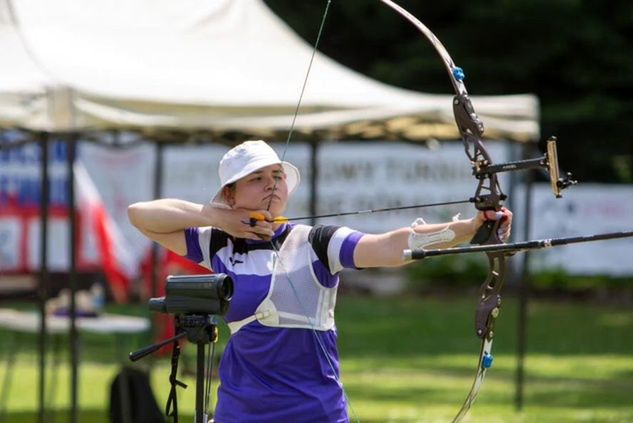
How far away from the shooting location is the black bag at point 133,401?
8.91 m

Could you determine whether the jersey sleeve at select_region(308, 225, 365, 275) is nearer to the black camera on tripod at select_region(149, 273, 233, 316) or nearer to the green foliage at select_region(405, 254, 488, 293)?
the black camera on tripod at select_region(149, 273, 233, 316)

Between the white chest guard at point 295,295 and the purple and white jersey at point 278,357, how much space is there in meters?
0.02

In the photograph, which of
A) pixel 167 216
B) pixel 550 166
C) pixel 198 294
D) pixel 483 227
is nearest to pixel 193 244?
pixel 167 216

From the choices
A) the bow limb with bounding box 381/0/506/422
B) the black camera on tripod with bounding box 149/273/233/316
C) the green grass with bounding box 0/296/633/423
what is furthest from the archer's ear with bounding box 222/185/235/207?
the green grass with bounding box 0/296/633/423

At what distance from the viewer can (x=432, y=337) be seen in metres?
17.1

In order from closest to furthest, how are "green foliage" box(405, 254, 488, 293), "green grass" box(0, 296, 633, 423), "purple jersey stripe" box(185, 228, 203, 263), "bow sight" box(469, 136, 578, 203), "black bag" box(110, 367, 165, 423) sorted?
"bow sight" box(469, 136, 578, 203) → "purple jersey stripe" box(185, 228, 203, 263) → "black bag" box(110, 367, 165, 423) → "green grass" box(0, 296, 633, 423) → "green foliage" box(405, 254, 488, 293)

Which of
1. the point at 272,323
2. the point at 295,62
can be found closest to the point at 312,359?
the point at 272,323

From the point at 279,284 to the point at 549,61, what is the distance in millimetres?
21214

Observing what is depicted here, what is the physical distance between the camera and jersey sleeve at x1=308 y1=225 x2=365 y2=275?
4.37 meters

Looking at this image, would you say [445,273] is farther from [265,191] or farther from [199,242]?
[265,191]

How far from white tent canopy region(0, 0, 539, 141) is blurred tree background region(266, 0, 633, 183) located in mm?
14799

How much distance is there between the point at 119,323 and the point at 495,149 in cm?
1110

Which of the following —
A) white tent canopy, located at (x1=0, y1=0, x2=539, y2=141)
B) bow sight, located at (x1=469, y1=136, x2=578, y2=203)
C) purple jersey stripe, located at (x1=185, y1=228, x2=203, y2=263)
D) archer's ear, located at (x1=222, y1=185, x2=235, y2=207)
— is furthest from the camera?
white tent canopy, located at (x1=0, y1=0, x2=539, y2=141)

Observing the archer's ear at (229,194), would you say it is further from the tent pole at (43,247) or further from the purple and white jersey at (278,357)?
the tent pole at (43,247)
